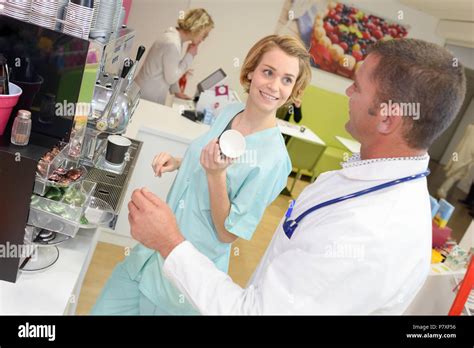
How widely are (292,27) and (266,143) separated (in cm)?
512

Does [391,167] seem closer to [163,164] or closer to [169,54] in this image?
[163,164]

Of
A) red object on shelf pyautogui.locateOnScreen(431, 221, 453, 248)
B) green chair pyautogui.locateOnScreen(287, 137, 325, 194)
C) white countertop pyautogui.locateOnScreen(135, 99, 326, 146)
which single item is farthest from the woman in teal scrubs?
green chair pyautogui.locateOnScreen(287, 137, 325, 194)

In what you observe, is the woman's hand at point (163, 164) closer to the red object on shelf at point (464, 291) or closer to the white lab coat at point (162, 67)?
the red object on shelf at point (464, 291)

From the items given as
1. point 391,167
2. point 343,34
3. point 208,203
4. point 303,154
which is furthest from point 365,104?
point 343,34

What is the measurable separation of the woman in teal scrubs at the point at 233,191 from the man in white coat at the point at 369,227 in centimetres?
34

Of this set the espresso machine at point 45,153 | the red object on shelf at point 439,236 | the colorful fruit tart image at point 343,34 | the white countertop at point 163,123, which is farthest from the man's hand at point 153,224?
the colorful fruit tart image at point 343,34

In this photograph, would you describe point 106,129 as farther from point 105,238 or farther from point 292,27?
point 292,27

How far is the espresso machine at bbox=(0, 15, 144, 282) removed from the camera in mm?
984

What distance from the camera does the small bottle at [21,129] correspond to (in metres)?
1.00

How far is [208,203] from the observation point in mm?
1390

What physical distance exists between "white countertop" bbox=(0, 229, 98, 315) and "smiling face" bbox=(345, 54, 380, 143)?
2.87 ft

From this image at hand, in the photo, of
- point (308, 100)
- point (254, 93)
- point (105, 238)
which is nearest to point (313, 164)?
point (308, 100)

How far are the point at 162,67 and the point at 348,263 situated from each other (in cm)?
291
